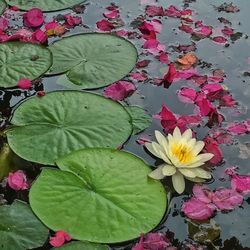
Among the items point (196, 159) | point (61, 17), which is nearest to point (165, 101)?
point (196, 159)

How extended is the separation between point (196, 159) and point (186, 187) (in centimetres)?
12

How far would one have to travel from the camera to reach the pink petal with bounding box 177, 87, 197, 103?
2.41m

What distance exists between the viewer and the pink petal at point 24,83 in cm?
236

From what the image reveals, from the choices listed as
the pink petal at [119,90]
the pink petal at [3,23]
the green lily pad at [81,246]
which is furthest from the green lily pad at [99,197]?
the pink petal at [3,23]

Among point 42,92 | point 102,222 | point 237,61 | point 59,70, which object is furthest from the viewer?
point 237,61

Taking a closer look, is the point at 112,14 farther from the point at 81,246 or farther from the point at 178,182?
the point at 81,246

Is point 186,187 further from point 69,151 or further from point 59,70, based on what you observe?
point 59,70

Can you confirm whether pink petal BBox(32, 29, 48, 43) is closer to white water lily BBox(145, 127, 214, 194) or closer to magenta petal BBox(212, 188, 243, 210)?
white water lily BBox(145, 127, 214, 194)

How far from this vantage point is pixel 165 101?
242cm

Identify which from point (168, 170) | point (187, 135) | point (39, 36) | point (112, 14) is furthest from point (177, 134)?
point (112, 14)

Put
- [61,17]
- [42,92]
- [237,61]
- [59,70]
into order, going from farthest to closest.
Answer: [61,17] → [237,61] → [59,70] → [42,92]

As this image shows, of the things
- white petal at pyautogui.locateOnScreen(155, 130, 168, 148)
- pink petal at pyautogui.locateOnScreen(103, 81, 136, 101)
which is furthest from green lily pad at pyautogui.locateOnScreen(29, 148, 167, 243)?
pink petal at pyautogui.locateOnScreen(103, 81, 136, 101)

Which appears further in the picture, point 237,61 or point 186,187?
point 237,61

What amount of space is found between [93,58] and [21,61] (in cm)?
36
